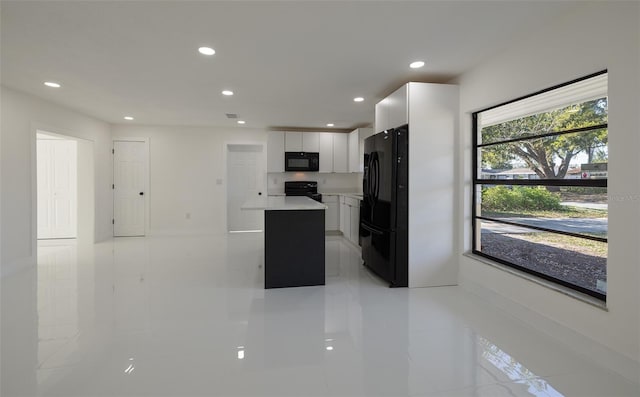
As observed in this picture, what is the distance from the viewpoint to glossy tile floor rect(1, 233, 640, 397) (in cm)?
169

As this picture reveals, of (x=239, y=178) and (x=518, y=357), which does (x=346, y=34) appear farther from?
(x=239, y=178)

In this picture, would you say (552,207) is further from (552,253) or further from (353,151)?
(353,151)

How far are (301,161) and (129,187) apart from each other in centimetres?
346

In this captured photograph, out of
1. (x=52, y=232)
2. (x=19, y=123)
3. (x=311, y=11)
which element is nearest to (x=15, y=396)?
(x=311, y=11)

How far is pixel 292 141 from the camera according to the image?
6.19m

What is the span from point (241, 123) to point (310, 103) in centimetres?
203

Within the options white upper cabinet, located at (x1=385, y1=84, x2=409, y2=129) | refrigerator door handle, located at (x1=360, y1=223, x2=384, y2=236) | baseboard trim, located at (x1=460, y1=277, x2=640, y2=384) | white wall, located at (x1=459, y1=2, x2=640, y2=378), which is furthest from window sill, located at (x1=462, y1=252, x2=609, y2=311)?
white upper cabinet, located at (x1=385, y1=84, x2=409, y2=129)

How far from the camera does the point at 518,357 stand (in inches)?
77.2

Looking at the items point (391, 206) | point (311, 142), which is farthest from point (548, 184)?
point (311, 142)

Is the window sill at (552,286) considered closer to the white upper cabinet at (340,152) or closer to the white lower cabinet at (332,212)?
the white lower cabinet at (332,212)

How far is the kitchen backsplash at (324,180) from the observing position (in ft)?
21.4

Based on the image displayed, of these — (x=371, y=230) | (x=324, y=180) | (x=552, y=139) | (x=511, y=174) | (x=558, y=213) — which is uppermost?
(x=552, y=139)

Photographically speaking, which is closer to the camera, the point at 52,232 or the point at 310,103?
the point at 310,103

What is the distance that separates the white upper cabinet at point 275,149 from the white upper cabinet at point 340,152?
1082 mm
